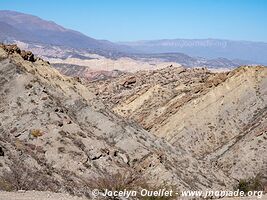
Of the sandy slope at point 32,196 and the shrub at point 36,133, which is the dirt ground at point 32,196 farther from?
the shrub at point 36,133

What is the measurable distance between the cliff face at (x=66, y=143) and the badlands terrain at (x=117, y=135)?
7 centimetres

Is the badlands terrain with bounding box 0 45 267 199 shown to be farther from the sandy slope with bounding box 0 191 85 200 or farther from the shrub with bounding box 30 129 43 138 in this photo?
the sandy slope with bounding box 0 191 85 200

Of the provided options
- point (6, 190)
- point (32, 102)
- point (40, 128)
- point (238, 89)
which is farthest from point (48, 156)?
point (238, 89)

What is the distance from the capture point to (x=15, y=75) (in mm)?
36906

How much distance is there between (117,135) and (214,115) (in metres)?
21.4

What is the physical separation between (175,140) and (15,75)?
72.4 ft

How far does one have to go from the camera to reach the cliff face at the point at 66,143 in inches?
1014

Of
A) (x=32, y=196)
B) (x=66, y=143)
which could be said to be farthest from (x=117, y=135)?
(x=32, y=196)

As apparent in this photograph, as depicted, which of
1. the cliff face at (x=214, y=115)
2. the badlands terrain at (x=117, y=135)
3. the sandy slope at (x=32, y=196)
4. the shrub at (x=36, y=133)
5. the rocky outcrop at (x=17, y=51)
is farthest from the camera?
the cliff face at (x=214, y=115)

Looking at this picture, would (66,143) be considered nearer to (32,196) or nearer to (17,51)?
(32,196)

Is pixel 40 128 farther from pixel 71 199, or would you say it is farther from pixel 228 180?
pixel 228 180

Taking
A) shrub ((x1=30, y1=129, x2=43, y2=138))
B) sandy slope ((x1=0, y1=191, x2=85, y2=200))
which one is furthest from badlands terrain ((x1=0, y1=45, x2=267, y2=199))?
sandy slope ((x1=0, y1=191, x2=85, y2=200))

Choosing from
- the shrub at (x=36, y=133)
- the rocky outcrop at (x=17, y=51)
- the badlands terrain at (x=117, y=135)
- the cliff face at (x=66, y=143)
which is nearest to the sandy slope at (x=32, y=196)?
the badlands terrain at (x=117, y=135)

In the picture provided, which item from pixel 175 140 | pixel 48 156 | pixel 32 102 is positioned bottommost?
pixel 175 140
